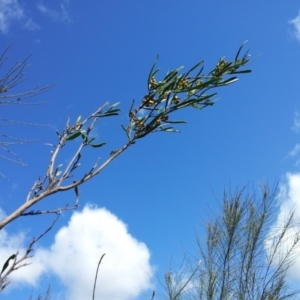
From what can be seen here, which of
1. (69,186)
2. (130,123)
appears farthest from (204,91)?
(69,186)

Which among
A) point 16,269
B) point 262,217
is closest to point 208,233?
point 262,217

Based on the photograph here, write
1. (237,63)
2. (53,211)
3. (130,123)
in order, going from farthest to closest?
(237,63) → (130,123) → (53,211)

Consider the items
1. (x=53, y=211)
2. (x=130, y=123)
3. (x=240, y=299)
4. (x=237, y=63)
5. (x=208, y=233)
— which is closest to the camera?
(x=53, y=211)

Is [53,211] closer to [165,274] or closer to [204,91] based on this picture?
[204,91]

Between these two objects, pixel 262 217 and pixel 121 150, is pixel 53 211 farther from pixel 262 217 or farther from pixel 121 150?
pixel 262 217

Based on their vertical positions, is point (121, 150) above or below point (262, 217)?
below

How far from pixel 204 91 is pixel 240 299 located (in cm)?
546

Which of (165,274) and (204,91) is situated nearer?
(204,91)

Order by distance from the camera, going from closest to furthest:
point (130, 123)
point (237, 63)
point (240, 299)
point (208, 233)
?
point (130, 123), point (237, 63), point (240, 299), point (208, 233)

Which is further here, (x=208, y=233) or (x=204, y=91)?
(x=208, y=233)

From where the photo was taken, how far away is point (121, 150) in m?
0.80

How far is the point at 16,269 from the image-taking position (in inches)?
22.9

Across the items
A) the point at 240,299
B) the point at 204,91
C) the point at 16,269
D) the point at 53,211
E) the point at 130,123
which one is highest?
the point at 240,299

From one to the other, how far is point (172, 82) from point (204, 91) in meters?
0.09
